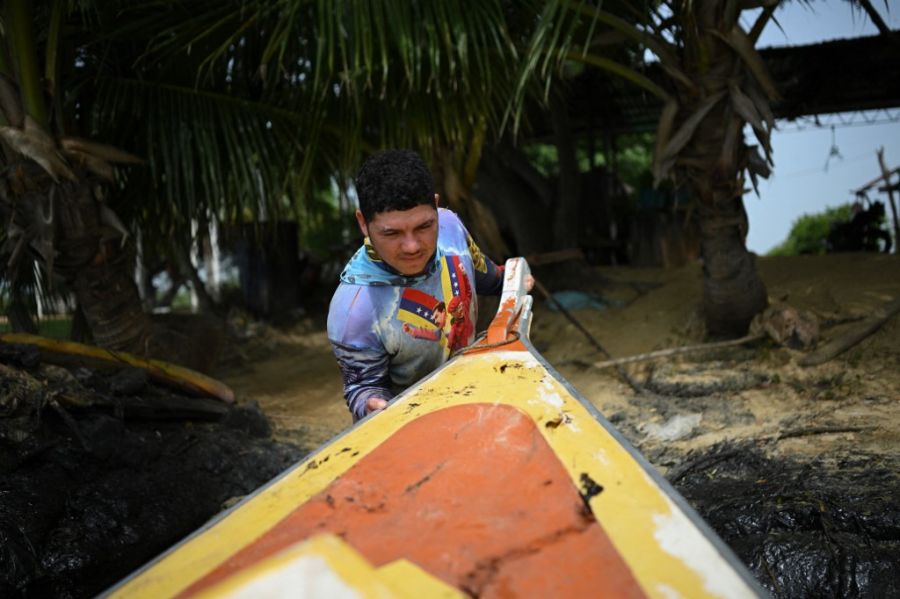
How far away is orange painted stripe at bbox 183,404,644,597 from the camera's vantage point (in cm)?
112

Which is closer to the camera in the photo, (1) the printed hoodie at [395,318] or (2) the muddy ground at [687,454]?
(1) the printed hoodie at [395,318]

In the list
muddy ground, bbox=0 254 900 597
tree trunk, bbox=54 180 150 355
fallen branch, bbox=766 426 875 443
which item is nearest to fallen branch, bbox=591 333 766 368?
muddy ground, bbox=0 254 900 597

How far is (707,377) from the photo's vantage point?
160 inches

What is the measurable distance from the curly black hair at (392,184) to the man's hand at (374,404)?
457 mm

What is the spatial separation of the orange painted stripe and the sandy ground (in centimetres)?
187

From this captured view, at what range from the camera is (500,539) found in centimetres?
118

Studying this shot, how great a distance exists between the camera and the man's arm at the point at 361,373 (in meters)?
1.91

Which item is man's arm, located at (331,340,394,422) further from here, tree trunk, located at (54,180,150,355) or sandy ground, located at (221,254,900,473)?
tree trunk, located at (54,180,150,355)

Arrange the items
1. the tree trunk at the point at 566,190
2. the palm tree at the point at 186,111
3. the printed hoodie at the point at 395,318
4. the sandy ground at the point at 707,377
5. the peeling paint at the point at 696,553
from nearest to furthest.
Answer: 1. the peeling paint at the point at 696,553
2. the printed hoodie at the point at 395,318
3. the sandy ground at the point at 707,377
4. the palm tree at the point at 186,111
5. the tree trunk at the point at 566,190

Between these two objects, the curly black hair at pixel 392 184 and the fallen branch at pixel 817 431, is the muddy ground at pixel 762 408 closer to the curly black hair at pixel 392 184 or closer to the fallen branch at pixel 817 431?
the fallen branch at pixel 817 431

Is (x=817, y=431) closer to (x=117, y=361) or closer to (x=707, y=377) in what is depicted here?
(x=707, y=377)

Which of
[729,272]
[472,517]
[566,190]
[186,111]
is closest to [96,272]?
[186,111]

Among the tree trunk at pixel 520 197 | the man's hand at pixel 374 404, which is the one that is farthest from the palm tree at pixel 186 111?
the tree trunk at pixel 520 197

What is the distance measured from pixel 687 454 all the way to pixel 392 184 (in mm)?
2038
